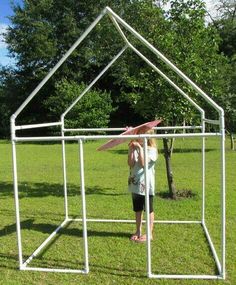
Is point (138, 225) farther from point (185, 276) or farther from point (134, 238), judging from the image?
point (185, 276)

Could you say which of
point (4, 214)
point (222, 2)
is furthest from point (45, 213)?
point (222, 2)

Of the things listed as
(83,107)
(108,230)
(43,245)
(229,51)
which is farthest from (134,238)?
(229,51)

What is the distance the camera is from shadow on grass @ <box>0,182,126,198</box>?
11109 mm

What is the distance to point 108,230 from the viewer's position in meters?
7.52

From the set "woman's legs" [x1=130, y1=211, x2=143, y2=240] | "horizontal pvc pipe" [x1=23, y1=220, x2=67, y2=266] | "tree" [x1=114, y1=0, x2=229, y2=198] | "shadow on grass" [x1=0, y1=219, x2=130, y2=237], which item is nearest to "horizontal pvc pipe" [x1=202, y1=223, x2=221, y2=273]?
"woman's legs" [x1=130, y1=211, x2=143, y2=240]

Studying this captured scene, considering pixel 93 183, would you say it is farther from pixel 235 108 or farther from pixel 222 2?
pixel 222 2

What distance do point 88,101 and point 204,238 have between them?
22.0m

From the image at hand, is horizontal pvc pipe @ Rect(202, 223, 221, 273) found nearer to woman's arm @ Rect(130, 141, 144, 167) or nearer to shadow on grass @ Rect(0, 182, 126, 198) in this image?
woman's arm @ Rect(130, 141, 144, 167)

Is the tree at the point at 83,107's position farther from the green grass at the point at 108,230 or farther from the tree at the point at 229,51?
the green grass at the point at 108,230

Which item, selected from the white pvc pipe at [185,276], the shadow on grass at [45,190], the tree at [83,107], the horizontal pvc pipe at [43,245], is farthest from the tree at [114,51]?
the white pvc pipe at [185,276]

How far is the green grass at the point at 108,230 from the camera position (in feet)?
18.3

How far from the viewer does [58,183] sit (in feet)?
42.2

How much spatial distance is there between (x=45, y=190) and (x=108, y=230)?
179 inches

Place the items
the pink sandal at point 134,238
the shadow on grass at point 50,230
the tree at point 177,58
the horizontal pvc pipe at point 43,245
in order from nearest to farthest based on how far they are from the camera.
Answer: the horizontal pvc pipe at point 43,245
the pink sandal at point 134,238
the shadow on grass at point 50,230
the tree at point 177,58
